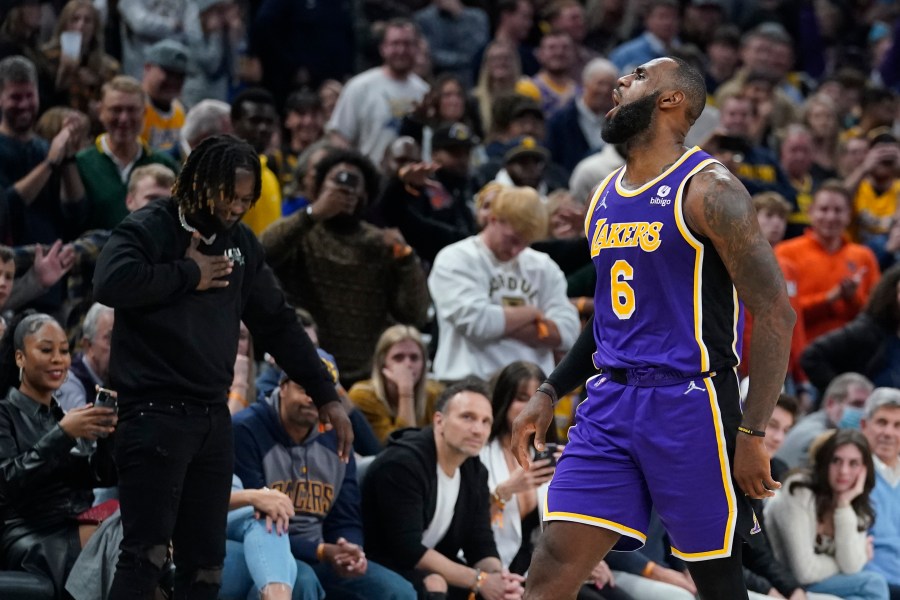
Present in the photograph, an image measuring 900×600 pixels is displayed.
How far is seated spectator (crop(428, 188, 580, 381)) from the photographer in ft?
25.7

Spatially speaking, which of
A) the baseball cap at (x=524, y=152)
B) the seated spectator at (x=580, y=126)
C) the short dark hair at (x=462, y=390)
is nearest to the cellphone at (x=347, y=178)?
the short dark hair at (x=462, y=390)

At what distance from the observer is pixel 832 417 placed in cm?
861

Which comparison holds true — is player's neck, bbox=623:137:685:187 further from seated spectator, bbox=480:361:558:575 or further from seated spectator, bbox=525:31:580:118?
seated spectator, bbox=525:31:580:118

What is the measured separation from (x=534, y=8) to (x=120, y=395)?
962 cm

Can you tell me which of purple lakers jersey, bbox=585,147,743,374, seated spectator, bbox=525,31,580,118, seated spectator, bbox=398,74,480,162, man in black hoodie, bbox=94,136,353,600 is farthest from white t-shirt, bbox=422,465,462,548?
seated spectator, bbox=525,31,580,118

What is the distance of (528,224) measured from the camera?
7875mm

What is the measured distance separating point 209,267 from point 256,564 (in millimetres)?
1430

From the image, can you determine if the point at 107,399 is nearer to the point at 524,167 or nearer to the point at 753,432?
the point at 753,432

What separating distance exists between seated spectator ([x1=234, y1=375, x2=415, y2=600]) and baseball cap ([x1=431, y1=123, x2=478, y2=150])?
3.14 meters

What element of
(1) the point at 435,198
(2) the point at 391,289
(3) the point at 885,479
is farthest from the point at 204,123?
(3) the point at 885,479

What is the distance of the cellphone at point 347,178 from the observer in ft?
25.8

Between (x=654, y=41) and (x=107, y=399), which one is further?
(x=654, y=41)

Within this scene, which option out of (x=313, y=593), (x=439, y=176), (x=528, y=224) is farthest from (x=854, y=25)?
(x=313, y=593)

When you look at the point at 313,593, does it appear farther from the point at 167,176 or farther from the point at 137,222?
the point at 167,176
